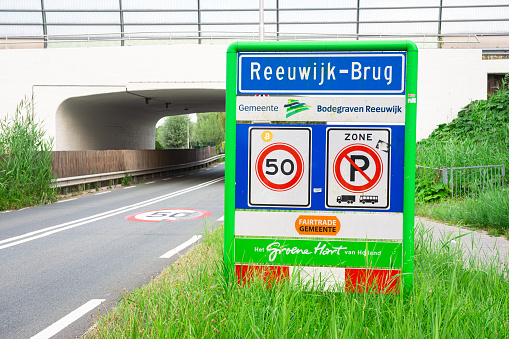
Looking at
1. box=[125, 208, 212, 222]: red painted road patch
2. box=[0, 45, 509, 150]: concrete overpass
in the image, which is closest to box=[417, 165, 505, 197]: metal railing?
box=[125, 208, 212, 222]: red painted road patch

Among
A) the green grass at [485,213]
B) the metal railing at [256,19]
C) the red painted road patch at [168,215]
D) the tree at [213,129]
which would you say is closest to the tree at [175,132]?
the tree at [213,129]

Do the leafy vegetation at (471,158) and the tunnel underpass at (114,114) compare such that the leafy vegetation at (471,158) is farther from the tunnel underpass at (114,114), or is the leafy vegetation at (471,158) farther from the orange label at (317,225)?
the tunnel underpass at (114,114)

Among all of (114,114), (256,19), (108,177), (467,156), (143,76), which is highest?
(256,19)

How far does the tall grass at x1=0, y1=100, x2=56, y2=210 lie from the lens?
13.1 meters

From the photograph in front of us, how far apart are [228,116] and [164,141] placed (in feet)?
250

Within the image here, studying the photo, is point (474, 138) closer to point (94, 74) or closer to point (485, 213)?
point (485, 213)

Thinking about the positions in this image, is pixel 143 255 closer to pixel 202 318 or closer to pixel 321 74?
pixel 202 318

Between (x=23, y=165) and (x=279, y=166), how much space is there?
12462 millimetres

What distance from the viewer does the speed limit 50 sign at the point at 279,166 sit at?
330 centimetres

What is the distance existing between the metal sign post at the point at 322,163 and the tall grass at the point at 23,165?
38.5 ft

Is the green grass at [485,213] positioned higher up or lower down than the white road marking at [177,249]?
higher up

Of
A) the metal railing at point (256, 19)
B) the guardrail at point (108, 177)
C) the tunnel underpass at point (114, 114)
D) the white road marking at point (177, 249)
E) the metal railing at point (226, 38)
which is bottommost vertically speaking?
the white road marking at point (177, 249)

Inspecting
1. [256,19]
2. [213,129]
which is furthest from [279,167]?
[213,129]

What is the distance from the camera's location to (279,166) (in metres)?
3.33
